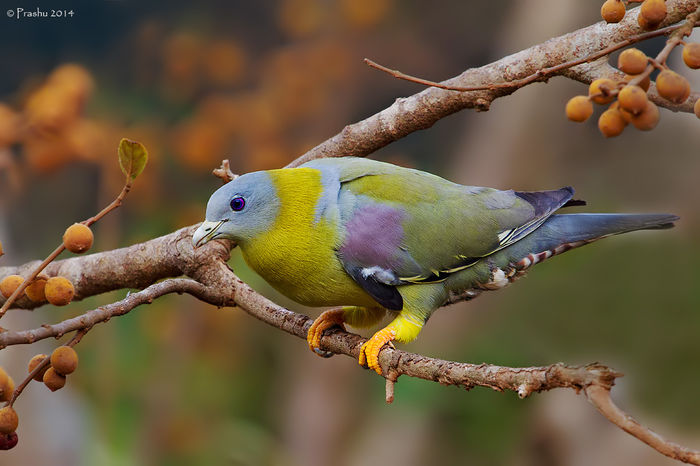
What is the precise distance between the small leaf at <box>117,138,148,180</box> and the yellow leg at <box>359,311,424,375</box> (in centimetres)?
66

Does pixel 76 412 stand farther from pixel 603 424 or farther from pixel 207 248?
pixel 603 424

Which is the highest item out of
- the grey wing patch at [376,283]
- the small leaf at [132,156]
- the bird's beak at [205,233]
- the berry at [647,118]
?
the berry at [647,118]

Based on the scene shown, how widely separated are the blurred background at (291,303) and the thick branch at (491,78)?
1.40 m

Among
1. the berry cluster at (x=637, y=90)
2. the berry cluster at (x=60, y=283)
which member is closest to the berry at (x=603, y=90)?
the berry cluster at (x=637, y=90)

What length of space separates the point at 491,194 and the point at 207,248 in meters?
0.76

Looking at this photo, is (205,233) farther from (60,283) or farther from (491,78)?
(491,78)

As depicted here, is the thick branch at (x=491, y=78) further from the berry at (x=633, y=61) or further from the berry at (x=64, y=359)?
the berry at (x=64, y=359)

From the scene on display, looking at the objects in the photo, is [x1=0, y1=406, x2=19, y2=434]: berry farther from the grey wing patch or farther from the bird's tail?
the bird's tail

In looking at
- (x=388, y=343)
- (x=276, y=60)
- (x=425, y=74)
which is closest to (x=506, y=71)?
(x=388, y=343)

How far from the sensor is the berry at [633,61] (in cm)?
122

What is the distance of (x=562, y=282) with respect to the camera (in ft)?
14.7

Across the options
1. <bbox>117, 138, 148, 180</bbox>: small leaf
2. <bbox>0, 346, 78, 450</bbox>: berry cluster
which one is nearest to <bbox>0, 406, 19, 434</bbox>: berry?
<bbox>0, 346, 78, 450</bbox>: berry cluster

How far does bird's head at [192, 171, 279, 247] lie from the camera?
1923 mm

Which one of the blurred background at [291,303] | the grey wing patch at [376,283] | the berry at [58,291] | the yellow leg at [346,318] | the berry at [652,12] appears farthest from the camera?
the blurred background at [291,303]
